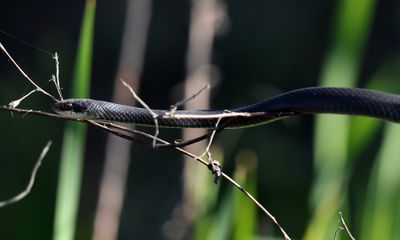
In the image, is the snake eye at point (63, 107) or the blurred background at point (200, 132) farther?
the blurred background at point (200, 132)

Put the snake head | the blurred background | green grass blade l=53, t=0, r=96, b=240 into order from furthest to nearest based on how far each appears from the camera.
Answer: the blurred background < green grass blade l=53, t=0, r=96, b=240 < the snake head

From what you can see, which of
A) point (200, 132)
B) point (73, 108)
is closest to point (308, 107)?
point (73, 108)

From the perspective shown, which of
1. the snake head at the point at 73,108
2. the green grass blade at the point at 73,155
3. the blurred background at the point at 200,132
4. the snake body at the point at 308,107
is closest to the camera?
the snake body at the point at 308,107

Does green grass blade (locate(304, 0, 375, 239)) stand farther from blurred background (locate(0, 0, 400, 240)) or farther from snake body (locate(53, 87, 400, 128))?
snake body (locate(53, 87, 400, 128))

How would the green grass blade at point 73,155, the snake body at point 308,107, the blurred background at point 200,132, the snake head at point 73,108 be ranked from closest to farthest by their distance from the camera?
1. the snake body at point 308,107
2. the snake head at point 73,108
3. the green grass blade at point 73,155
4. the blurred background at point 200,132

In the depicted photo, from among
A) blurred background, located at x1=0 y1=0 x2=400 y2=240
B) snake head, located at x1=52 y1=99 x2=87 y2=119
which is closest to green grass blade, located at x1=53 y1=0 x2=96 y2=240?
blurred background, located at x1=0 y1=0 x2=400 y2=240

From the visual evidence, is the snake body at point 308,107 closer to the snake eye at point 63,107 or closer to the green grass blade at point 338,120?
the snake eye at point 63,107

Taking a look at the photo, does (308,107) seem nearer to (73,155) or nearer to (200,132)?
(73,155)

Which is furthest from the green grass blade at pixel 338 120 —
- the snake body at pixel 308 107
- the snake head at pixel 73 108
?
the snake head at pixel 73 108

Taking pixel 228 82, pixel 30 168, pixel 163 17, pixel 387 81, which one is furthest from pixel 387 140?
pixel 163 17
